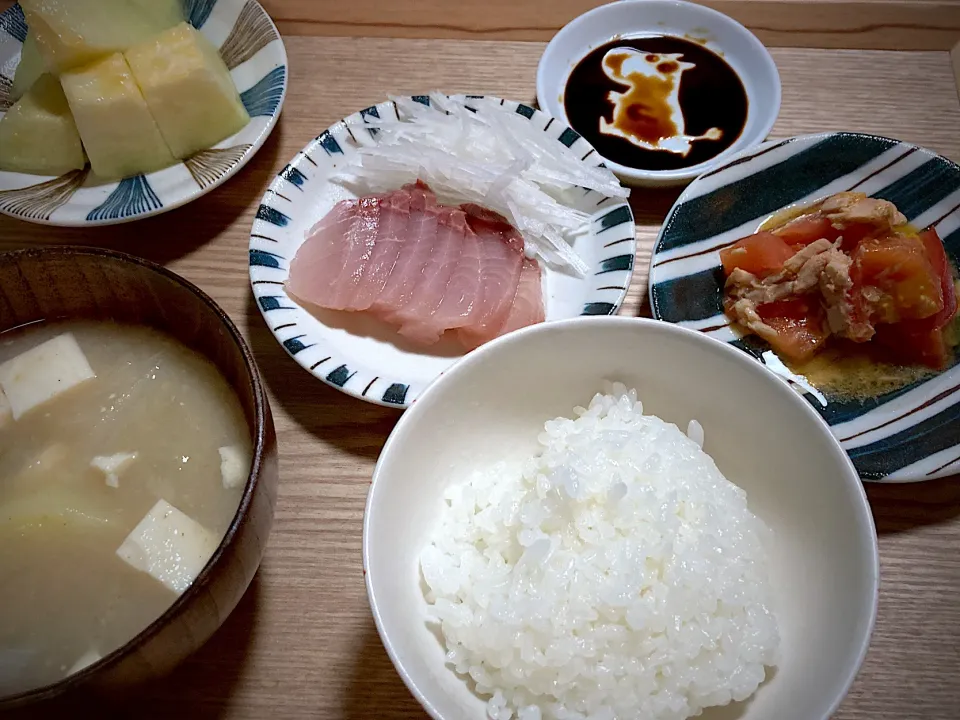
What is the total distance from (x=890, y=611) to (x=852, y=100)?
5.07ft

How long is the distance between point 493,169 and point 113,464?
1177 mm

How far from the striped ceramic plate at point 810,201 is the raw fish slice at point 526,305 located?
0.27 meters

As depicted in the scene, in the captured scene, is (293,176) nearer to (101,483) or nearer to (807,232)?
(101,483)

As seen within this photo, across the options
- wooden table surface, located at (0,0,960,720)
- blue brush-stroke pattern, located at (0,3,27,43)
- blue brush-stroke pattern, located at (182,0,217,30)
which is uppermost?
blue brush-stroke pattern, located at (182,0,217,30)

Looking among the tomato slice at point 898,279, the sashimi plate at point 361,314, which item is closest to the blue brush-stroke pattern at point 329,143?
the sashimi plate at point 361,314

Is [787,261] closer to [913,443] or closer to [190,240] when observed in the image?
[913,443]

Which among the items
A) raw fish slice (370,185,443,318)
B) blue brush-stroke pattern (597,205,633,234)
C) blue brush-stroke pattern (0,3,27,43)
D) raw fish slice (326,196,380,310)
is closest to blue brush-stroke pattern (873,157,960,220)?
blue brush-stroke pattern (597,205,633,234)

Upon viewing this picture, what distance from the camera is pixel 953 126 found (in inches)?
84.4

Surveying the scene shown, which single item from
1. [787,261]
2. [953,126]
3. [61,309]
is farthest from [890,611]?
[61,309]

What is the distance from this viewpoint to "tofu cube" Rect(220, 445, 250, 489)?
1.19 m

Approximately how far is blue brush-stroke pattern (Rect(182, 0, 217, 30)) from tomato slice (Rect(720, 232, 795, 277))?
169 cm

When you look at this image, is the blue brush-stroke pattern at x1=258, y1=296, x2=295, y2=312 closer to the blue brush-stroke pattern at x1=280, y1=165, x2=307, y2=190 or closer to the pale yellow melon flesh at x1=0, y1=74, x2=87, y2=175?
the blue brush-stroke pattern at x1=280, y1=165, x2=307, y2=190

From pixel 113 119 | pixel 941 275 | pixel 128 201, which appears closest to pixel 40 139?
pixel 113 119

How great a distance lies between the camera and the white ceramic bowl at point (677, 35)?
2.11 m
